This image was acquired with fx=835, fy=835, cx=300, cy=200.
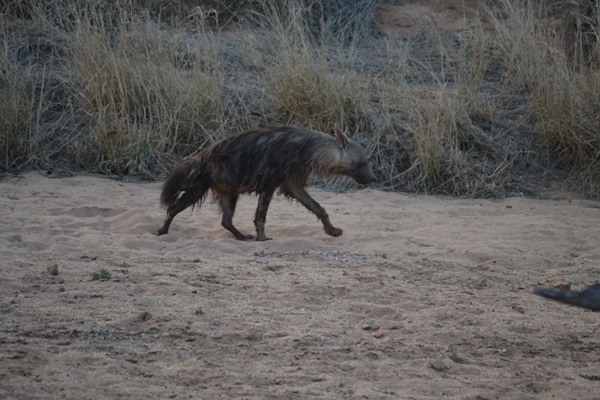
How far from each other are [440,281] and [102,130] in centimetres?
466

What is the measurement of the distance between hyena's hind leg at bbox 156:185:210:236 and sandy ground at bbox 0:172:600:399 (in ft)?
0.31

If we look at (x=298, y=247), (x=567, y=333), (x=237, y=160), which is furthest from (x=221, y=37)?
(x=567, y=333)

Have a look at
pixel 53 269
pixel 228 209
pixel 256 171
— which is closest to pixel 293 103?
pixel 228 209

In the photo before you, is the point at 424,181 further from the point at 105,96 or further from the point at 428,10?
the point at 428,10

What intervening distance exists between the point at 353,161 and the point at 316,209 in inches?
24.6

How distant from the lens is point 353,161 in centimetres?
710

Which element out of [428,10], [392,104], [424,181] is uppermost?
[428,10]

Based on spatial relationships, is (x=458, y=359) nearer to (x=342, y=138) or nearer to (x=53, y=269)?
(x=53, y=269)

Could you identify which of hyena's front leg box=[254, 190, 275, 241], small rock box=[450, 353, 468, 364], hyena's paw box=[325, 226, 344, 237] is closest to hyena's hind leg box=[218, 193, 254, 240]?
hyena's front leg box=[254, 190, 275, 241]

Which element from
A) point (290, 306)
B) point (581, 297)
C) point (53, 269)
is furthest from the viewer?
point (53, 269)

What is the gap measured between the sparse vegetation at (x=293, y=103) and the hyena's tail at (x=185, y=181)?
6.35ft

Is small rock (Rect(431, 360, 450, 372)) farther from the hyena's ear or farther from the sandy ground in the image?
the hyena's ear

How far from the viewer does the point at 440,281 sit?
5.46 metres

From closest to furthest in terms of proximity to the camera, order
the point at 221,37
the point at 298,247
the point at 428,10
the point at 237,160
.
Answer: the point at 298,247
the point at 237,160
the point at 221,37
the point at 428,10
